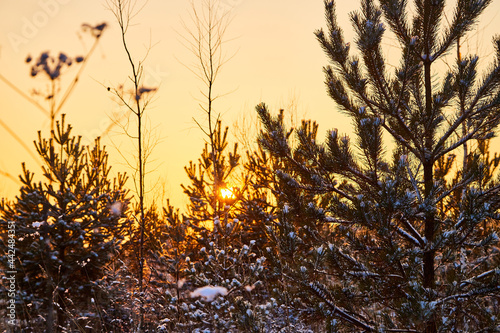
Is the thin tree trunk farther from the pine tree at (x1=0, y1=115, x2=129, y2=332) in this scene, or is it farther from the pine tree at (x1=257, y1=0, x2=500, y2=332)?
the pine tree at (x1=0, y1=115, x2=129, y2=332)

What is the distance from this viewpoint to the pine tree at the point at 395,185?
4586mm

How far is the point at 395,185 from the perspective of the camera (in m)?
4.37

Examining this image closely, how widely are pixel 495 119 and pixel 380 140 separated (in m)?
1.51

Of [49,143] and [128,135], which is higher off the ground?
[49,143]

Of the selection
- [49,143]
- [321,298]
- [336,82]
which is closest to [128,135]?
[49,143]

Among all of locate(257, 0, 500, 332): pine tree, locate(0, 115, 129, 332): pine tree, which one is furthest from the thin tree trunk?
locate(0, 115, 129, 332): pine tree

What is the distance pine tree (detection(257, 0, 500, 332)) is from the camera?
4.59 metres

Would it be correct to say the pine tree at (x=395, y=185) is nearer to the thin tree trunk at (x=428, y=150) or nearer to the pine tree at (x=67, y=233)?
the thin tree trunk at (x=428, y=150)

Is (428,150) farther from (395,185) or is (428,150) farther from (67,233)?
(67,233)

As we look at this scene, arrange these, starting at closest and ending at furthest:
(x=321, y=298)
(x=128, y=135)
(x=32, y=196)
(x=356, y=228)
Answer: (x=321, y=298) → (x=356, y=228) → (x=128, y=135) → (x=32, y=196)

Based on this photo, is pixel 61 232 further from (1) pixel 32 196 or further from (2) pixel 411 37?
(2) pixel 411 37

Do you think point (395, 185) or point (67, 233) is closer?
point (395, 185)

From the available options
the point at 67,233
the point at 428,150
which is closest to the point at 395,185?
the point at 428,150

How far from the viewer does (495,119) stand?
5043 millimetres
